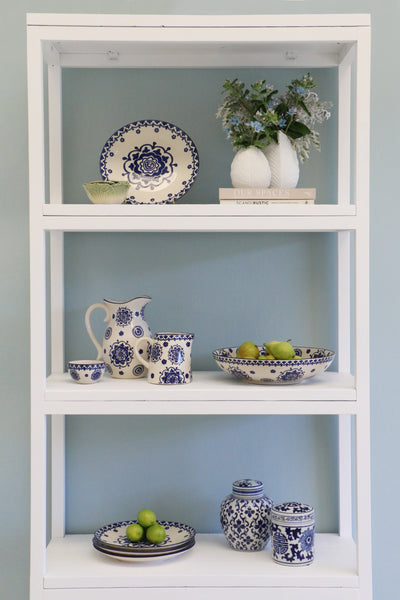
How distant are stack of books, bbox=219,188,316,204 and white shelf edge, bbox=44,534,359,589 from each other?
0.72 m

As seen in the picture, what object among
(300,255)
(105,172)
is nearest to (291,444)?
(300,255)

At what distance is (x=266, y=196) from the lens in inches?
53.7

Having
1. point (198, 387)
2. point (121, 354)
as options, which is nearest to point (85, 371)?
point (121, 354)

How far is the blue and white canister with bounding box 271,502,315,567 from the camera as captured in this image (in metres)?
1.38

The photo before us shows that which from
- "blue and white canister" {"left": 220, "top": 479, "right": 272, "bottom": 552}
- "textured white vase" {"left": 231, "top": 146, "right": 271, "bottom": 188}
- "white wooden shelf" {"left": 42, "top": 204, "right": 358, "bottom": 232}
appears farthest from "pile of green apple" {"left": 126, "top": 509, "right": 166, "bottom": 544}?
"textured white vase" {"left": 231, "top": 146, "right": 271, "bottom": 188}

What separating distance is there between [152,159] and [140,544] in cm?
81

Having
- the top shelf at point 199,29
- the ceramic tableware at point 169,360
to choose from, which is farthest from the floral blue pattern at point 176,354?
the top shelf at point 199,29

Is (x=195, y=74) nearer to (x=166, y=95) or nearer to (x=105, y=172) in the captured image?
(x=166, y=95)

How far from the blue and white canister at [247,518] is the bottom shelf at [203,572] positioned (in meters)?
0.03

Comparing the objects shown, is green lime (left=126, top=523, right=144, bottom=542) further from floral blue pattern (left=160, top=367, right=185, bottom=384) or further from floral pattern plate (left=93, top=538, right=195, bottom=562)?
floral blue pattern (left=160, top=367, right=185, bottom=384)

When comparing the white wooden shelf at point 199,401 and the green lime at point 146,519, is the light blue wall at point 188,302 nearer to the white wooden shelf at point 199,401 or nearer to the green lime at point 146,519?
the green lime at point 146,519

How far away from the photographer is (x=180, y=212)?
4.35ft

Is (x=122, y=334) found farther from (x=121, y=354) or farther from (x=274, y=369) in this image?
(x=274, y=369)

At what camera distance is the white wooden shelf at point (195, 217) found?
52.2 inches
